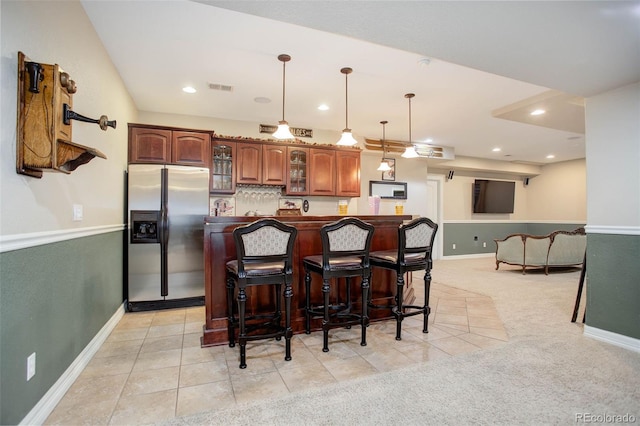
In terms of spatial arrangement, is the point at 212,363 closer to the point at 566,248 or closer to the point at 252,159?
the point at 252,159

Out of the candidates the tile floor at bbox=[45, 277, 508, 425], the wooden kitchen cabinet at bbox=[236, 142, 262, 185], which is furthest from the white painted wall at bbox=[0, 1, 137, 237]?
the wooden kitchen cabinet at bbox=[236, 142, 262, 185]

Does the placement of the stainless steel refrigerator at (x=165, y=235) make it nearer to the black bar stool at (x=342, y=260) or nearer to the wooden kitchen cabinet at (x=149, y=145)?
the wooden kitchen cabinet at (x=149, y=145)

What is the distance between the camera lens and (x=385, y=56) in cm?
311

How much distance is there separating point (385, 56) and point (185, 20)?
181 cm

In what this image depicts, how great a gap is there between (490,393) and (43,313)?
2.69 meters

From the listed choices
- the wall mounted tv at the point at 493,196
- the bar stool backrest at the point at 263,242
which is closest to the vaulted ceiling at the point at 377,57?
the bar stool backrest at the point at 263,242

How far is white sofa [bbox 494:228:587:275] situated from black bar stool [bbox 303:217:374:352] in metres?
4.90

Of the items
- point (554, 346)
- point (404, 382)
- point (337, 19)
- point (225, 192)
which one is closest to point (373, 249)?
point (404, 382)

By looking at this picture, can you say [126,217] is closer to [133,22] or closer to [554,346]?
[133,22]

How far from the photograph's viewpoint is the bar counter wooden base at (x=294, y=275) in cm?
277

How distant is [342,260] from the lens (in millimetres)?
2719

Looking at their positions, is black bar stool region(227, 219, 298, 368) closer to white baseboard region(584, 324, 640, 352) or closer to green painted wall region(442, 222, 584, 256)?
white baseboard region(584, 324, 640, 352)

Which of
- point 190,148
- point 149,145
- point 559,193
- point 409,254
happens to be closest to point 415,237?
point 409,254
